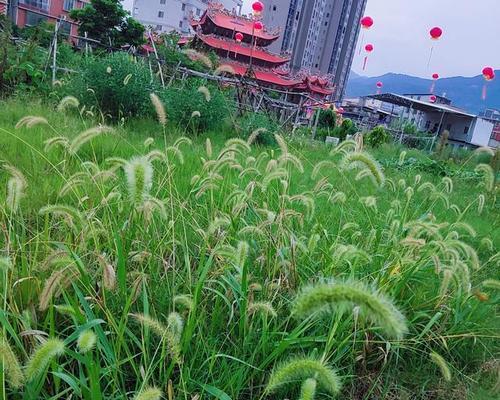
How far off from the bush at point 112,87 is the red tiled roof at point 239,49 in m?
21.5

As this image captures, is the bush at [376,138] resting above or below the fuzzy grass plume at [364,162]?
below

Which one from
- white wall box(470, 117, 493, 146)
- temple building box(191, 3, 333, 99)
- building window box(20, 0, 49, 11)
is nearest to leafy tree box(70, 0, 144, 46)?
temple building box(191, 3, 333, 99)

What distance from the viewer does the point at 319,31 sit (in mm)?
58469

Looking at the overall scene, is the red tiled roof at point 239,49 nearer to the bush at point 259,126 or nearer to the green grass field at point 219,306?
the bush at point 259,126

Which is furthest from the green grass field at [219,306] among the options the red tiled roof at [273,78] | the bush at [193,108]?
the red tiled roof at [273,78]

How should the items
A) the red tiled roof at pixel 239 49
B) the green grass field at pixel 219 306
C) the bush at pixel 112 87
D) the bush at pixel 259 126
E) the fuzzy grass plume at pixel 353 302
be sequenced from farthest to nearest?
1. the red tiled roof at pixel 239 49
2. the bush at pixel 259 126
3. the bush at pixel 112 87
4. the green grass field at pixel 219 306
5. the fuzzy grass plume at pixel 353 302

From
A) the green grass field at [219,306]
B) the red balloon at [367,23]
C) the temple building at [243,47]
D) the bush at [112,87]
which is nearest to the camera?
the green grass field at [219,306]

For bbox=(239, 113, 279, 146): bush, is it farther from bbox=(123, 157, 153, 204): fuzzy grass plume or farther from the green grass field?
bbox=(123, 157, 153, 204): fuzzy grass plume

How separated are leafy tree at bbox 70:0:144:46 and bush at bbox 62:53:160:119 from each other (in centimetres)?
1464

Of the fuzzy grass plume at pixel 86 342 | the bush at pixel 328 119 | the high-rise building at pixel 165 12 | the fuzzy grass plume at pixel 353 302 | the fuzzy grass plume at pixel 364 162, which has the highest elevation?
the high-rise building at pixel 165 12

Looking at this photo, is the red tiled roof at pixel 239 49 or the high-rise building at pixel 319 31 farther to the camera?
the high-rise building at pixel 319 31

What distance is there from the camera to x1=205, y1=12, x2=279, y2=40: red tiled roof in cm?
2702

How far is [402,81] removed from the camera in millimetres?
127000

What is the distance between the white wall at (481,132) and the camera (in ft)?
76.8
